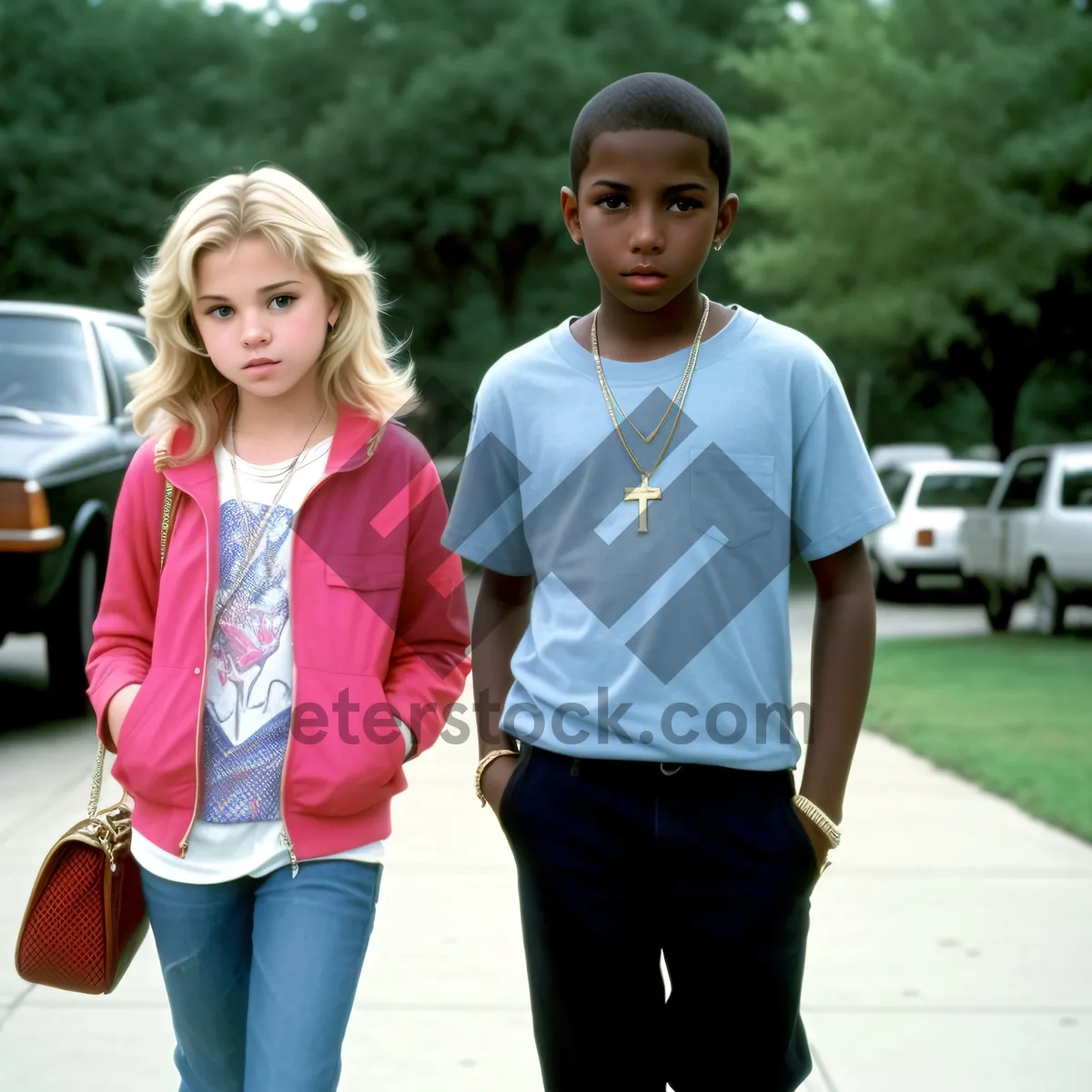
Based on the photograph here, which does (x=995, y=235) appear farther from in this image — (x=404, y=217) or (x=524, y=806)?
(x=524, y=806)

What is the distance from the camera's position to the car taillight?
25.0 feet

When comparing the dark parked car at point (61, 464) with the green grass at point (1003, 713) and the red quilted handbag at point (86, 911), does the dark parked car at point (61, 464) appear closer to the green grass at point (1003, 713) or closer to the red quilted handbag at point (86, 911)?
the green grass at point (1003, 713)

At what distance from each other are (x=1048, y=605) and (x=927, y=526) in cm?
484

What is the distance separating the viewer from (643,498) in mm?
2539

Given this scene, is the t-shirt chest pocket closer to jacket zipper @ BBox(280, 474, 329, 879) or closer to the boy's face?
the boy's face

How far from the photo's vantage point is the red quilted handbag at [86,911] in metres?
2.67

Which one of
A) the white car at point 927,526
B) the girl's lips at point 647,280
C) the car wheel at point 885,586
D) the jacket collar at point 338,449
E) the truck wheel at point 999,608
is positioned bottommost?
the car wheel at point 885,586

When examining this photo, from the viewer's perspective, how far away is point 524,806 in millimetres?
2586

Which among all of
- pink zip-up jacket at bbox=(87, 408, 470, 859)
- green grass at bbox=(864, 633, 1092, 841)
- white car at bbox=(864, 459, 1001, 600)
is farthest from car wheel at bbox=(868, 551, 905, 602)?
pink zip-up jacket at bbox=(87, 408, 470, 859)

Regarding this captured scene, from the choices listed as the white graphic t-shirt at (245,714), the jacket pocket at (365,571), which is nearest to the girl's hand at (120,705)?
the white graphic t-shirt at (245,714)

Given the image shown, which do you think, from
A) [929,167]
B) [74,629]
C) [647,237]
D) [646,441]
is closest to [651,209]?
[647,237]

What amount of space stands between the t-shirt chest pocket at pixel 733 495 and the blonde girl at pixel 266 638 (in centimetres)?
51

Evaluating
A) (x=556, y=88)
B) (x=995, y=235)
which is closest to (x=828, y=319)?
Result: (x=995, y=235)

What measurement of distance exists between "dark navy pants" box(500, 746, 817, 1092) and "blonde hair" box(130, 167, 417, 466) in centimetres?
73
